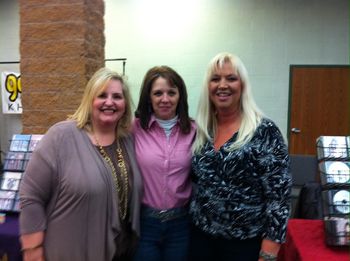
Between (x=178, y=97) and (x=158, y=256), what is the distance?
787 millimetres

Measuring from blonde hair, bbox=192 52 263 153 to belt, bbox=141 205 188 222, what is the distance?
0.31m

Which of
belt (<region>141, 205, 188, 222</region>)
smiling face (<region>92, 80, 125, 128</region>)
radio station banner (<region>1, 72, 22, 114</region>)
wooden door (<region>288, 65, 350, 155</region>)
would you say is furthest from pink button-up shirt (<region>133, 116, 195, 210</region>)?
radio station banner (<region>1, 72, 22, 114</region>)

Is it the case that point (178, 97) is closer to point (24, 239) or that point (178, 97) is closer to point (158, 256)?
point (158, 256)

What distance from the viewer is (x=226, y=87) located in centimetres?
152

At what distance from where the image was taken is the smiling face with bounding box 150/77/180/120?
66.2 inches

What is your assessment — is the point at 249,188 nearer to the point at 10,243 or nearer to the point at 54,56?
the point at 10,243

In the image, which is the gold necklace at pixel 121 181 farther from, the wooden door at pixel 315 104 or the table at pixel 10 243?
the wooden door at pixel 315 104

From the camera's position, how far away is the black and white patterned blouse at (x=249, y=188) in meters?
1.43

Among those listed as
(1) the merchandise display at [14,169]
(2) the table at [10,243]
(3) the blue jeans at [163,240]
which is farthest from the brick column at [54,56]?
(3) the blue jeans at [163,240]

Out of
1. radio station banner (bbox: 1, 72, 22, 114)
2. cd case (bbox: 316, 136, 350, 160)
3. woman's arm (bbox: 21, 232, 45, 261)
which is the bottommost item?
woman's arm (bbox: 21, 232, 45, 261)

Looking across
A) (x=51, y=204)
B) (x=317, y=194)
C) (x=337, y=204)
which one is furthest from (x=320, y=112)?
(x=51, y=204)

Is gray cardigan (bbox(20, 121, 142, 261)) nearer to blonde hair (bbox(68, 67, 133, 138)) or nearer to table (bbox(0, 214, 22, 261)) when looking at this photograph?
blonde hair (bbox(68, 67, 133, 138))

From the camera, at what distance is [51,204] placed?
143 cm

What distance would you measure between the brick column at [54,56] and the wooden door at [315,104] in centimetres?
402
